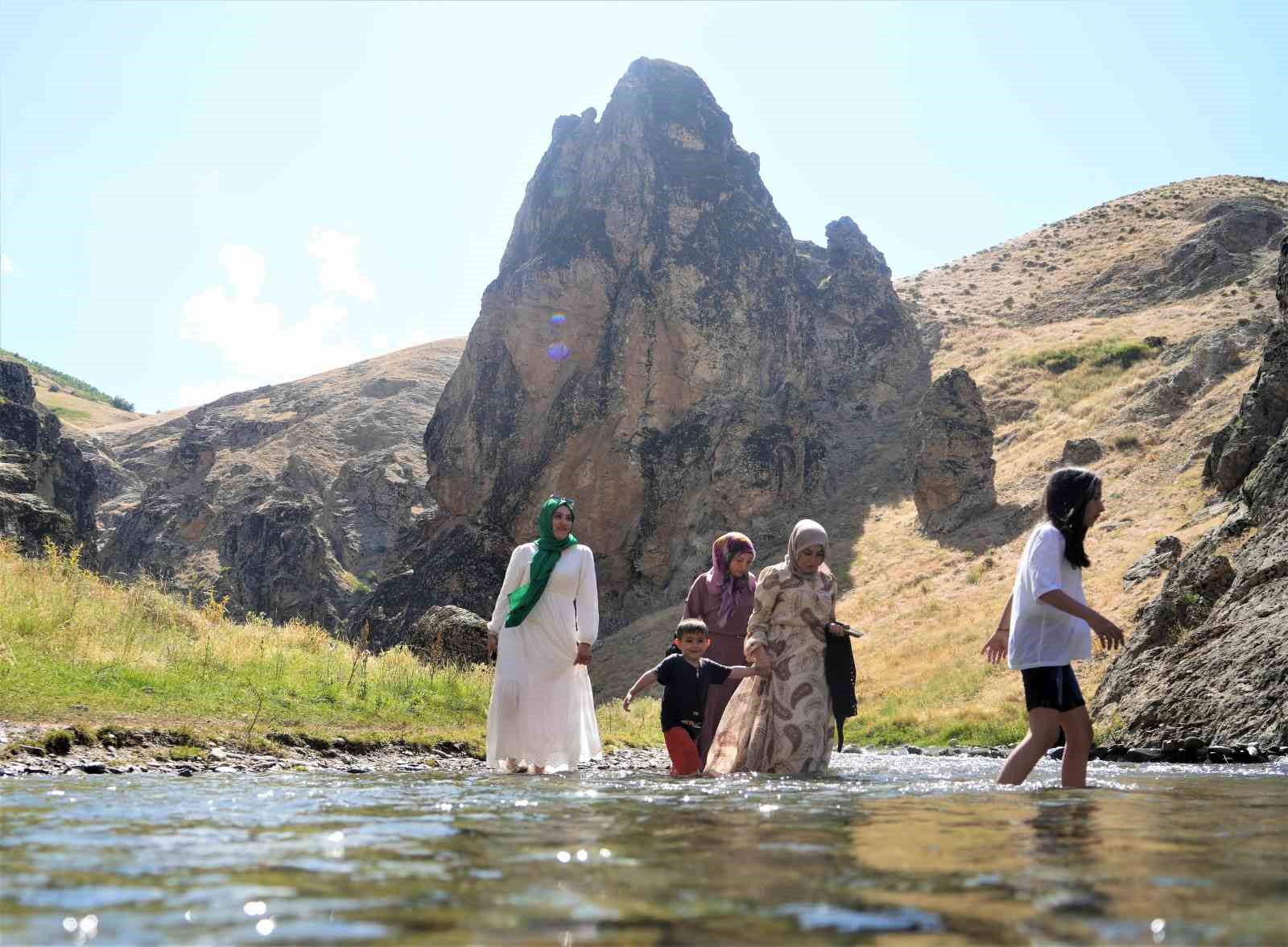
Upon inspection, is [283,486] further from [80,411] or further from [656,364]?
[80,411]

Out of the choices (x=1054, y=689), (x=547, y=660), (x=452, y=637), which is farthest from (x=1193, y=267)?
(x=1054, y=689)

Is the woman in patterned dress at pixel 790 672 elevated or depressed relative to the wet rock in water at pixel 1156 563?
depressed

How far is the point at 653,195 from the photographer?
5059 centimetres

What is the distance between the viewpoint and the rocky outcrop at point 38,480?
2333 centimetres

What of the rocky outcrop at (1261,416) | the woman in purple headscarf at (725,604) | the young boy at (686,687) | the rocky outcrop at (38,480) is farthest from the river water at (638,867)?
the rocky outcrop at (38,480)

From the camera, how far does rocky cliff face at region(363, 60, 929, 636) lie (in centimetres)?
4659

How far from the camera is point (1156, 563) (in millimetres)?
25516

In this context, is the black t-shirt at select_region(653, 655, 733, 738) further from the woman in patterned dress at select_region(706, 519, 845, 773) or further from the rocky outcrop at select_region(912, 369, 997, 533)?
the rocky outcrop at select_region(912, 369, 997, 533)

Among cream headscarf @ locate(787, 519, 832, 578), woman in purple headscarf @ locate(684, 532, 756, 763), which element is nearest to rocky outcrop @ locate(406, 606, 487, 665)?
woman in purple headscarf @ locate(684, 532, 756, 763)

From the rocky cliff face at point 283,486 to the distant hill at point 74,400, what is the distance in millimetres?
7018

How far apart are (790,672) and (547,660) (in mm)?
2560

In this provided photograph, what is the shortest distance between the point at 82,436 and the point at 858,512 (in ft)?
238

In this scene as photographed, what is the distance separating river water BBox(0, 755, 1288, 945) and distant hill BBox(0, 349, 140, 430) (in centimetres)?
9948

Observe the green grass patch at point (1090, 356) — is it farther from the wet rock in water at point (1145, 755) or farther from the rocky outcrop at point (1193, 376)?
the wet rock in water at point (1145, 755)
